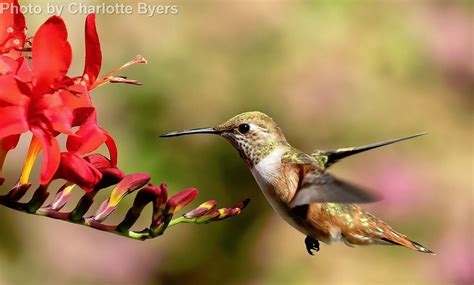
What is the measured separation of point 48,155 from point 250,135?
667 mm

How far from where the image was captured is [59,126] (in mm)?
1157

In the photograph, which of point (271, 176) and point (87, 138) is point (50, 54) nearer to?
point (87, 138)

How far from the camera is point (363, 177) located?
167 inches

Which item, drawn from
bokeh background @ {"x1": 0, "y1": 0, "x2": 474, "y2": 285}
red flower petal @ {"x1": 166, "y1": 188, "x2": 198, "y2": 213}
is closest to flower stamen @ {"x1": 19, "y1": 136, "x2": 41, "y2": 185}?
red flower petal @ {"x1": 166, "y1": 188, "x2": 198, "y2": 213}

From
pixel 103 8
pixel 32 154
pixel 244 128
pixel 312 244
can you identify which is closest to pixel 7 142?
pixel 32 154

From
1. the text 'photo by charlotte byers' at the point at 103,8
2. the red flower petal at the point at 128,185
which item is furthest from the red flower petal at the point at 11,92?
the text 'photo by charlotte byers' at the point at 103,8

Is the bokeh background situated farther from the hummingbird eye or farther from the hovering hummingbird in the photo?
the hummingbird eye

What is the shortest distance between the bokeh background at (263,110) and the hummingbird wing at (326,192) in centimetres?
235

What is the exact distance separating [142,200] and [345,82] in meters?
3.34

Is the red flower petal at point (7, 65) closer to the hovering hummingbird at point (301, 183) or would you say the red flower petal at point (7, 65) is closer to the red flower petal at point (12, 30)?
the red flower petal at point (12, 30)

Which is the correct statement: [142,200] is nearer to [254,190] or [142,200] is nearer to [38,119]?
[38,119]

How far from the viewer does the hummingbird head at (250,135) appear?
1691 mm

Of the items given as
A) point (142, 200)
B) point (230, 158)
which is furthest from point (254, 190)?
point (142, 200)

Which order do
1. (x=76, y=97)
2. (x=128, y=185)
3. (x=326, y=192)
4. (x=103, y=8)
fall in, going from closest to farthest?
(x=76, y=97)
(x=128, y=185)
(x=326, y=192)
(x=103, y=8)
